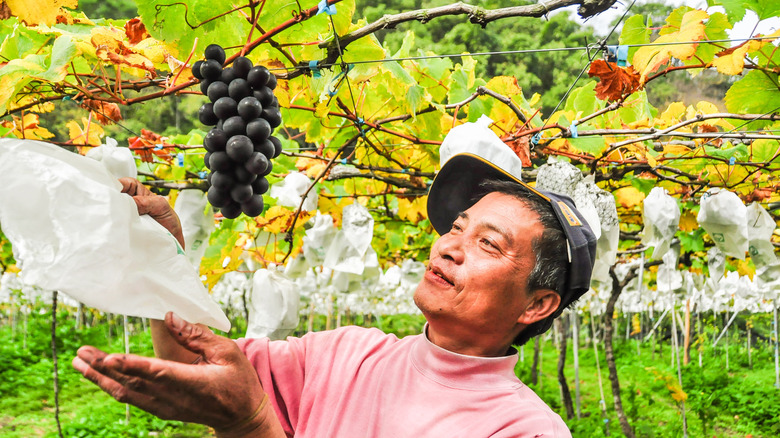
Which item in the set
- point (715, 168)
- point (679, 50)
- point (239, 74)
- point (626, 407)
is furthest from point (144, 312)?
point (626, 407)

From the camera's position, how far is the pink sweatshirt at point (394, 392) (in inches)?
48.9

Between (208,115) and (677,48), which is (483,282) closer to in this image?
(208,115)

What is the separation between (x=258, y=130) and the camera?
129 cm

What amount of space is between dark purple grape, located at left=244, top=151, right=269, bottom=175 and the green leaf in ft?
5.24

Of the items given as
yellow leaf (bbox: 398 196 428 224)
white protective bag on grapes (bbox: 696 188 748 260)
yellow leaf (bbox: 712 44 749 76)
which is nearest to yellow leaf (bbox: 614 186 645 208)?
white protective bag on grapes (bbox: 696 188 748 260)

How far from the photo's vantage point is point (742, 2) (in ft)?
6.19

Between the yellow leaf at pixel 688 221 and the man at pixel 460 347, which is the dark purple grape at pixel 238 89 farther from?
the yellow leaf at pixel 688 221

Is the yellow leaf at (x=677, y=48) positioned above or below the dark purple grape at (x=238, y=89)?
above

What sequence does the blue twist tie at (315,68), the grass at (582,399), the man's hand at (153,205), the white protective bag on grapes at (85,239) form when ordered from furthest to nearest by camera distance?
the grass at (582,399) → the blue twist tie at (315,68) → the man's hand at (153,205) → the white protective bag on grapes at (85,239)

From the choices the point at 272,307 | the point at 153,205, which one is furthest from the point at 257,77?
the point at 272,307

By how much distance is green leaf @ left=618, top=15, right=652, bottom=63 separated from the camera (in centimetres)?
219

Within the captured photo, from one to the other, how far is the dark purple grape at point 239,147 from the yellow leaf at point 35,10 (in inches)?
19.2

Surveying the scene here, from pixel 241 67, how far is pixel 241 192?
298mm

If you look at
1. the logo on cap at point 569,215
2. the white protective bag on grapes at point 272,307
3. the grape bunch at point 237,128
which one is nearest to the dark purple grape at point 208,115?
the grape bunch at point 237,128
